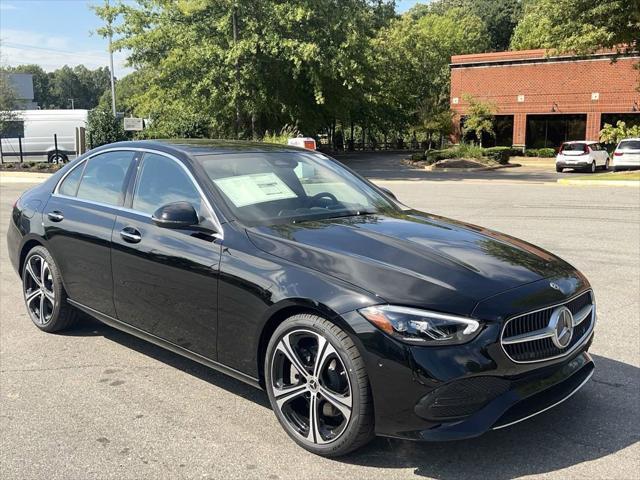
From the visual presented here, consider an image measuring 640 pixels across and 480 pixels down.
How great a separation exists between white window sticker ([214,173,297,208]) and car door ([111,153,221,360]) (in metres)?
0.18

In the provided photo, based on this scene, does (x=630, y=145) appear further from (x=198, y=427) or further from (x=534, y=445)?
(x=198, y=427)

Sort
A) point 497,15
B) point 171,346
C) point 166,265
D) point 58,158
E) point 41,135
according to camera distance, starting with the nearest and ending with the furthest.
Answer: point 166,265, point 171,346, point 58,158, point 41,135, point 497,15

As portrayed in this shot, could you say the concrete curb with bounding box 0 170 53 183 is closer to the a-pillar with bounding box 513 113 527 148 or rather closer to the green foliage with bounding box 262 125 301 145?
the green foliage with bounding box 262 125 301 145

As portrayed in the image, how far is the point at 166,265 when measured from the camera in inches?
155

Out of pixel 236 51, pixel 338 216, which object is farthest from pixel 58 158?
pixel 338 216

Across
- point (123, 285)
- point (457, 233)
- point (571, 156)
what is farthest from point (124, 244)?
point (571, 156)

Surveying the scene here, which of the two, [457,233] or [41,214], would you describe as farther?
[41,214]

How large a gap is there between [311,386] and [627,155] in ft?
93.4

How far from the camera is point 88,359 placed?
15.4 feet

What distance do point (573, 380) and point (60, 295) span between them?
12.6ft

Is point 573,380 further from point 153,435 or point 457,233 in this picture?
point 153,435

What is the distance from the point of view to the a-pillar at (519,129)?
42.9 m

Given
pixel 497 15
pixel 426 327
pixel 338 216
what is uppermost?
pixel 497 15

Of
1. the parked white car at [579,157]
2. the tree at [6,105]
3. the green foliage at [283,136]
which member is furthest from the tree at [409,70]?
the tree at [6,105]
